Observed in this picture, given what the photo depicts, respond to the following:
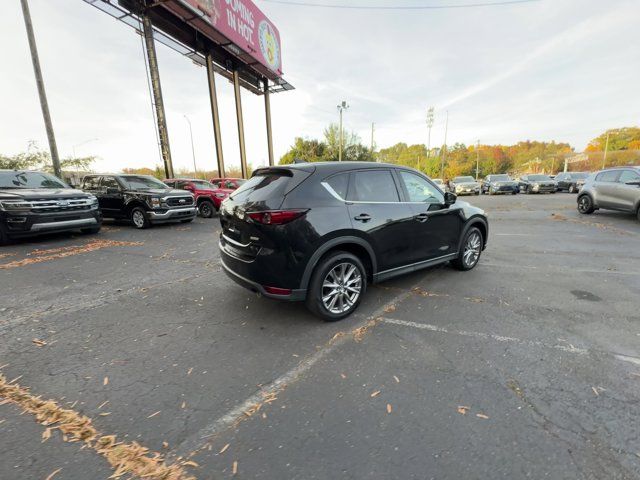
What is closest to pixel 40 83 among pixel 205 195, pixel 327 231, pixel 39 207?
pixel 205 195

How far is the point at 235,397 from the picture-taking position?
2.30 metres

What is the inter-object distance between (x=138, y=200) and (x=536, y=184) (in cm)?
2727

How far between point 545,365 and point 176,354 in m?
3.24

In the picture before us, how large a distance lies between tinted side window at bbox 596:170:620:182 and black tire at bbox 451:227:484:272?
907 centimetres

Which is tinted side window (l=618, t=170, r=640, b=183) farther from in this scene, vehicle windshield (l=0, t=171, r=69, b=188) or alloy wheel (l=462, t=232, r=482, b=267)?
vehicle windshield (l=0, t=171, r=69, b=188)

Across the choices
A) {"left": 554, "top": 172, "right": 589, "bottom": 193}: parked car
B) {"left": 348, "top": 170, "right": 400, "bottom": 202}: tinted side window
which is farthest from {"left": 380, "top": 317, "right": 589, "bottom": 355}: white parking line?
{"left": 554, "top": 172, "right": 589, "bottom": 193}: parked car

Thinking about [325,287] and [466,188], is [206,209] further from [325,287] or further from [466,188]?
[466,188]

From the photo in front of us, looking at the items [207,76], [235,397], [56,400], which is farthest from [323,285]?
[207,76]

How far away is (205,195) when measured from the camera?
43.7 ft

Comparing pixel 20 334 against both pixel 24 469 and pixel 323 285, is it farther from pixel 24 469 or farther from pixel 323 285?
pixel 323 285

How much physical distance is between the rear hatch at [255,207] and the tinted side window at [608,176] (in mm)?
12480

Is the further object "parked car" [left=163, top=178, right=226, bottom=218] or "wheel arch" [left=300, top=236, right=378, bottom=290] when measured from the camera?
"parked car" [left=163, top=178, right=226, bottom=218]

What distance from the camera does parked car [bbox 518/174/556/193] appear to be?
24344 mm

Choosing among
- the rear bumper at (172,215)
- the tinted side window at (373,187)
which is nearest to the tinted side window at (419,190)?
the tinted side window at (373,187)
